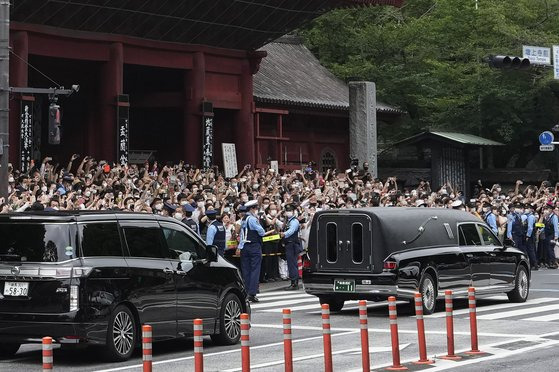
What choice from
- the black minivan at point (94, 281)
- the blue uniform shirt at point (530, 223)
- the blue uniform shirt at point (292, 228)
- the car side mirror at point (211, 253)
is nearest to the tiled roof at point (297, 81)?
the blue uniform shirt at point (530, 223)

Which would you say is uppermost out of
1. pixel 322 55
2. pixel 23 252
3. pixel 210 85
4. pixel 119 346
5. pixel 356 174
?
pixel 322 55

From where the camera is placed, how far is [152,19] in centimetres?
3797

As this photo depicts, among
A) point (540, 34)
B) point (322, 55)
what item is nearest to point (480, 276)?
point (540, 34)

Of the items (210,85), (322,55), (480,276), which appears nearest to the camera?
(480,276)

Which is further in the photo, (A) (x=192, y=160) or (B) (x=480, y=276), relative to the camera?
(A) (x=192, y=160)

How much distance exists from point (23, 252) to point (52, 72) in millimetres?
26649

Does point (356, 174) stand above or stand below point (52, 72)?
below

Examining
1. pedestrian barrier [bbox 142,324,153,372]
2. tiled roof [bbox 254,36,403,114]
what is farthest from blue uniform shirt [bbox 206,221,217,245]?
tiled roof [bbox 254,36,403,114]

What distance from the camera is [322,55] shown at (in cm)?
5559

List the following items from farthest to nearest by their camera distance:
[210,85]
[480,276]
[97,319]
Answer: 1. [210,85]
2. [480,276]
3. [97,319]

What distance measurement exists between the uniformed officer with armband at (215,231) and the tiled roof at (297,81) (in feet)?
69.4

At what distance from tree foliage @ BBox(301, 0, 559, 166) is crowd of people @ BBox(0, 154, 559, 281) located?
29.2 feet

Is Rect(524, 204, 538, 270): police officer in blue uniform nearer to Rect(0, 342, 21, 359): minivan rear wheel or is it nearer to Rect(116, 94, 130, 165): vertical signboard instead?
Rect(116, 94, 130, 165): vertical signboard

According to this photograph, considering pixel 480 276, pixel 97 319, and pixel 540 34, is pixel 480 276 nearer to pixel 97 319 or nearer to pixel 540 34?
pixel 97 319
